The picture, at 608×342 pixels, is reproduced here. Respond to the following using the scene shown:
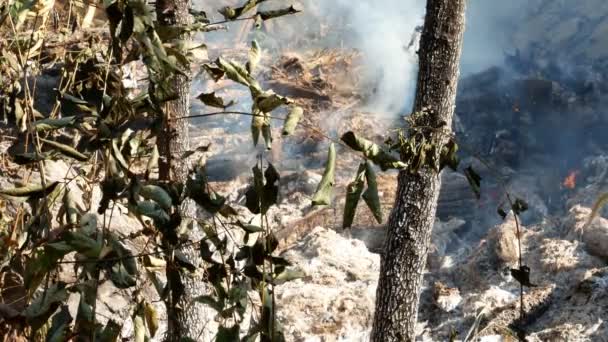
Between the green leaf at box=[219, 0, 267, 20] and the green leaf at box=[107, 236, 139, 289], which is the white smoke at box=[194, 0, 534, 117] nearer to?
the green leaf at box=[219, 0, 267, 20]

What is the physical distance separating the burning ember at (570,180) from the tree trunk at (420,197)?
26.0 ft

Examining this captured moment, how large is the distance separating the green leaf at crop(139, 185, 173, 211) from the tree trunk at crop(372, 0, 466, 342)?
1984 mm

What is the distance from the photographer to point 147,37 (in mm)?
1067

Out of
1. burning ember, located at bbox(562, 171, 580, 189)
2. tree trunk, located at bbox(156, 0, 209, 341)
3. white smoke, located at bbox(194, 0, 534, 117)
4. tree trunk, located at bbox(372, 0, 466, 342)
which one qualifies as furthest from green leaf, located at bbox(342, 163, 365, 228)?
white smoke, located at bbox(194, 0, 534, 117)

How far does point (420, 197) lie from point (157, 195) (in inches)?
92.8

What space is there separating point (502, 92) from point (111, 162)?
1332 centimetres

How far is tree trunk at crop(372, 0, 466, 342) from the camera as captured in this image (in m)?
3.29

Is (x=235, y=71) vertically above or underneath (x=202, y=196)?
above

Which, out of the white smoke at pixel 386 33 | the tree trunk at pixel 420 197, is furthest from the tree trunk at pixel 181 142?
the white smoke at pixel 386 33

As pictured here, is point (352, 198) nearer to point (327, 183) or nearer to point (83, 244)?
point (327, 183)

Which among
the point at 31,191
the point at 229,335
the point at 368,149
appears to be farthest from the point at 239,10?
the point at 229,335

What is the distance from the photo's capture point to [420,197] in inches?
136

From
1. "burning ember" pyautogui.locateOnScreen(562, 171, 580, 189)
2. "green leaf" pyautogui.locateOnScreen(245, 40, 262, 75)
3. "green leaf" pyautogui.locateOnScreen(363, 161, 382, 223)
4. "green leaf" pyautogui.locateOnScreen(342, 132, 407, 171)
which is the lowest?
"green leaf" pyautogui.locateOnScreen(363, 161, 382, 223)

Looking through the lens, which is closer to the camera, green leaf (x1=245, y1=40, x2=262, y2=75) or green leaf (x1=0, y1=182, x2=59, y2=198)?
green leaf (x1=0, y1=182, x2=59, y2=198)
